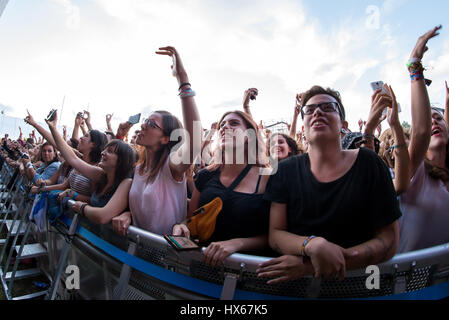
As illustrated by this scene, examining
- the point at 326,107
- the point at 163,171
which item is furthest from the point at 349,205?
the point at 163,171

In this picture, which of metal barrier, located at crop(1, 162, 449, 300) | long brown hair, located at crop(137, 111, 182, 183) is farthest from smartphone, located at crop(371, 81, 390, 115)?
long brown hair, located at crop(137, 111, 182, 183)

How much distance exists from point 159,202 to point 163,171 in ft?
0.89

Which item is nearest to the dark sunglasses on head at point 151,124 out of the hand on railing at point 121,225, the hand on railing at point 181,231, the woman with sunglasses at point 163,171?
the woman with sunglasses at point 163,171

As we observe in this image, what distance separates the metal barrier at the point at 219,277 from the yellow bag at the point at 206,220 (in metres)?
0.37

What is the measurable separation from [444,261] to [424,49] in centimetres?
164

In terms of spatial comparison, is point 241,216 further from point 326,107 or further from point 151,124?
point 151,124

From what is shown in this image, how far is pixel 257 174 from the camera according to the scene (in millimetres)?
1896

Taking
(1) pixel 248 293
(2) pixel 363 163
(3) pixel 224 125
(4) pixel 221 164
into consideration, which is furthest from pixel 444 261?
(3) pixel 224 125

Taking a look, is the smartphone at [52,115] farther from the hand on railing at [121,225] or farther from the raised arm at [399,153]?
the raised arm at [399,153]

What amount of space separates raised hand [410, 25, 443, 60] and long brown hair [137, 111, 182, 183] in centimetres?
207

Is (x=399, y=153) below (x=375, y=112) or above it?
below

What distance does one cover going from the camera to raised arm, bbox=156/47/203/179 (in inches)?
68.1

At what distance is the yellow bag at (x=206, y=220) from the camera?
1598mm

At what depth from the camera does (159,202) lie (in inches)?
72.1
